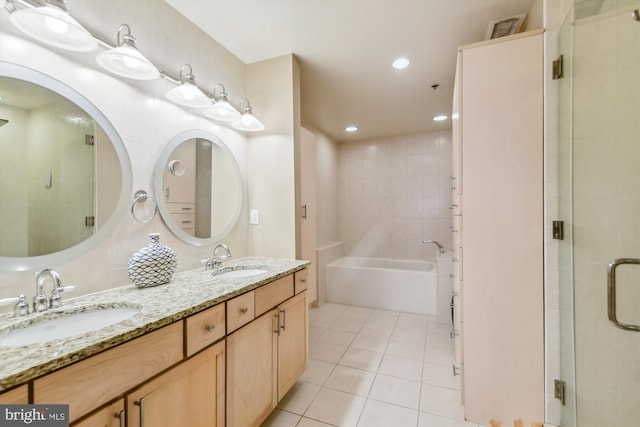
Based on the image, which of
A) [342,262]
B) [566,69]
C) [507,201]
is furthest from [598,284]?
[342,262]

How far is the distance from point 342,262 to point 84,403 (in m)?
3.69

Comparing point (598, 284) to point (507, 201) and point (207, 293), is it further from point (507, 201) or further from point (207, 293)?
point (207, 293)

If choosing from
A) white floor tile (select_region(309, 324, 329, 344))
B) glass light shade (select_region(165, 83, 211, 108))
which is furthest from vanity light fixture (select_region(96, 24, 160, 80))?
white floor tile (select_region(309, 324, 329, 344))

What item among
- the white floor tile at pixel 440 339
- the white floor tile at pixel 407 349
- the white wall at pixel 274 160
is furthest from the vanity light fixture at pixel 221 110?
the white floor tile at pixel 440 339

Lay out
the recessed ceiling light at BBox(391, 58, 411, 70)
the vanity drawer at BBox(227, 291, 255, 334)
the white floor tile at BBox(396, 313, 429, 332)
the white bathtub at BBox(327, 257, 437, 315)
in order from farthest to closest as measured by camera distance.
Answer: the white bathtub at BBox(327, 257, 437, 315)
the white floor tile at BBox(396, 313, 429, 332)
the recessed ceiling light at BBox(391, 58, 411, 70)
the vanity drawer at BBox(227, 291, 255, 334)

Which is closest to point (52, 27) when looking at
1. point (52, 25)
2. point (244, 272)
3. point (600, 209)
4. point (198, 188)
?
point (52, 25)

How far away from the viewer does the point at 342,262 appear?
4230mm

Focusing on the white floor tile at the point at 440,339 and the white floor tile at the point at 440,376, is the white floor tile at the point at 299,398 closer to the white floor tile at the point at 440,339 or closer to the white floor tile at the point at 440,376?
the white floor tile at the point at 440,376

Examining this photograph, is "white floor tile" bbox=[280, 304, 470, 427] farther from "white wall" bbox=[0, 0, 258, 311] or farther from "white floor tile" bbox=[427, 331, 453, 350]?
"white wall" bbox=[0, 0, 258, 311]

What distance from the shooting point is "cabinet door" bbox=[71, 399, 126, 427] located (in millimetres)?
697

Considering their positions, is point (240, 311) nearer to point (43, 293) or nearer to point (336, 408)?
point (43, 293)

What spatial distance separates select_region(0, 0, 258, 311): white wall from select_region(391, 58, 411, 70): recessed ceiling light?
1426 millimetres

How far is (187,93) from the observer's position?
1.51 metres

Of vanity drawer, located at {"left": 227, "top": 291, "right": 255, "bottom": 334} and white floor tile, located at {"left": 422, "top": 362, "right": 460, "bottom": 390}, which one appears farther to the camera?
white floor tile, located at {"left": 422, "top": 362, "right": 460, "bottom": 390}
